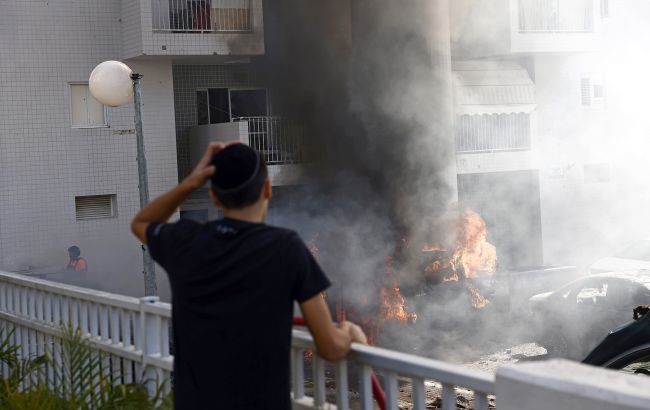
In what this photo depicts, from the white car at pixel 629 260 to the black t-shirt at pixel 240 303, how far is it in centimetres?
1523

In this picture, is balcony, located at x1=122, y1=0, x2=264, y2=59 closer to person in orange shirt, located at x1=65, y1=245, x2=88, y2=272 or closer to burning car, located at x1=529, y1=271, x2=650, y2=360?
person in orange shirt, located at x1=65, y1=245, x2=88, y2=272

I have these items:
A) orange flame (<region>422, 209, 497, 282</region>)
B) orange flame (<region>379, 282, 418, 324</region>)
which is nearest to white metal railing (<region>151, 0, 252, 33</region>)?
orange flame (<region>422, 209, 497, 282</region>)

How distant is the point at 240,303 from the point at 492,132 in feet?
77.8

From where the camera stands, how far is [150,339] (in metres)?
5.20

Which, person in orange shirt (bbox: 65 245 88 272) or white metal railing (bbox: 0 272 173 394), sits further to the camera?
person in orange shirt (bbox: 65 245 88 272)

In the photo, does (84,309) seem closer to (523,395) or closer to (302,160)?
(523,395)

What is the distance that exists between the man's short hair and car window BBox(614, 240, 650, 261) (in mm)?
16021

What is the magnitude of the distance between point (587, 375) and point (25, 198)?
1902 cm

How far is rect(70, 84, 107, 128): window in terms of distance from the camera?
69.2ft

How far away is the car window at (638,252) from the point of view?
1845 centimetres

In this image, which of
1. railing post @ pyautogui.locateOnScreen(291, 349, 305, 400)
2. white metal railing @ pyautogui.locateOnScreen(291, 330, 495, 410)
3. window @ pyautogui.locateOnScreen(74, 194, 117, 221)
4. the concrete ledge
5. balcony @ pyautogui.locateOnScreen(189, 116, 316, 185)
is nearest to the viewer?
the concrete ledge

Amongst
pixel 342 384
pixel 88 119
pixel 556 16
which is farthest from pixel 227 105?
pixel 342 384

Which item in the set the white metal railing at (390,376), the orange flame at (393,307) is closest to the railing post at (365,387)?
the white metal railing at (390,376)

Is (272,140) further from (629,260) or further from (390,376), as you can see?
(390,376)
